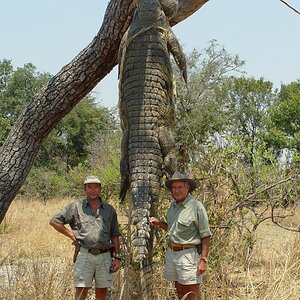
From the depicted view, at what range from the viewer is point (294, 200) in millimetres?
7859

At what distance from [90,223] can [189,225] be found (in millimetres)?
877

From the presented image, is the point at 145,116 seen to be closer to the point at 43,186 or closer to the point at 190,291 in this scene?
the point at 190,291

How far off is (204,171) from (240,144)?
2.71 ft

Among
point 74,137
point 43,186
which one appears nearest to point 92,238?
point 43,186

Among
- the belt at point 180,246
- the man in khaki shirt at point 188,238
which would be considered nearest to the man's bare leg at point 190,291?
the man in khaki shirt at point 188,238

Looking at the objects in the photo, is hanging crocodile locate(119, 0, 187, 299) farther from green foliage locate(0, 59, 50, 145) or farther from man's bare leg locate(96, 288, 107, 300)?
green foliage locate(0, 59, 50, 145)

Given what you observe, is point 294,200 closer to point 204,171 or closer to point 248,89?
point 204,171

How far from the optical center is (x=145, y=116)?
4367 millimetres

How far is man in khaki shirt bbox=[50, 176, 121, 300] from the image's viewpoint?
4.96m

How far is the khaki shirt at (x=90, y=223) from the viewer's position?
4953 mm

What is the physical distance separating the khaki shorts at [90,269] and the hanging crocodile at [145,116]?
2.05 ft

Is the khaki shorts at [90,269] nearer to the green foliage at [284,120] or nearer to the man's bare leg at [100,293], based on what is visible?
the man's bare leg at [100,293]

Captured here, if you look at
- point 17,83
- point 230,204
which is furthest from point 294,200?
point 17,83

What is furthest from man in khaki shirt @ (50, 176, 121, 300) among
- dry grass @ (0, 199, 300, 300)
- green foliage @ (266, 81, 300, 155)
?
green foliage @ (266, 81, 300, 155)
